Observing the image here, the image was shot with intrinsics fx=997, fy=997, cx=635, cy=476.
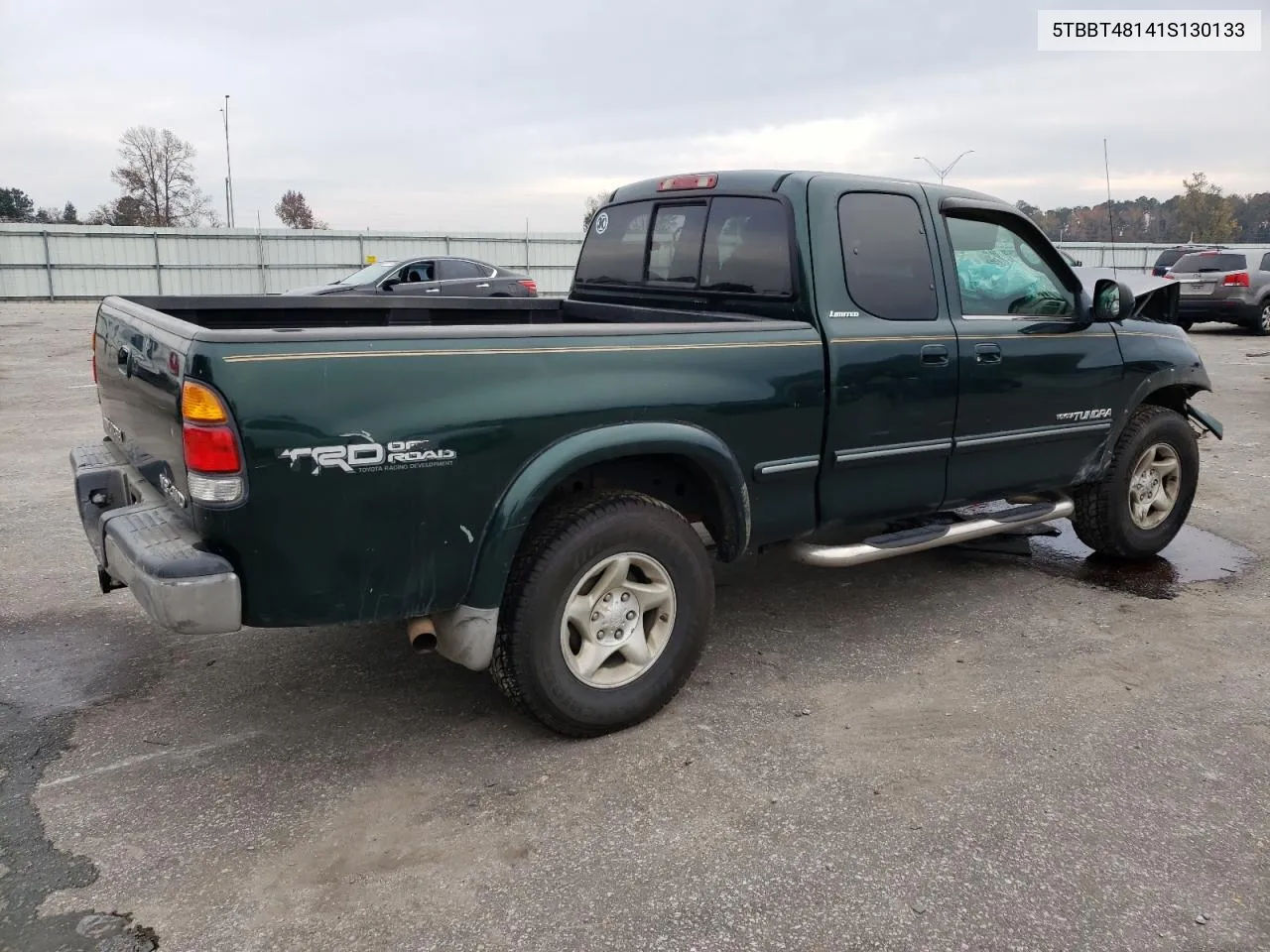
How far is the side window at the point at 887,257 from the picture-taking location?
162 inches

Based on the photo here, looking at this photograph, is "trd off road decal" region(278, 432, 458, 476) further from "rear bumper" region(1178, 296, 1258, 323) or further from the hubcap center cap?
"rear bumper" region(1178, 296, 1258, 323)

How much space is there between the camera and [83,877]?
2703mm

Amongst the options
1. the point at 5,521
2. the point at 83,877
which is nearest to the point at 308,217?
the point at 5,521

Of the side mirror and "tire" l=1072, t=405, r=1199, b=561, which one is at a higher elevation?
the side mirror

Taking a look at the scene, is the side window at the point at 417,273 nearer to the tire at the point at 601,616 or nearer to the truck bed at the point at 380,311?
the truck bed at the point at 380,311

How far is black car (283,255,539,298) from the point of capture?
49.7 ft

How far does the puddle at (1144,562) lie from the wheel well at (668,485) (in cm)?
251

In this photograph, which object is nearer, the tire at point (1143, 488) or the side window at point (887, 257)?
the side window at point (887, 257)

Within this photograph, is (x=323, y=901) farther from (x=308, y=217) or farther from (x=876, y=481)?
(x=308, y=217)

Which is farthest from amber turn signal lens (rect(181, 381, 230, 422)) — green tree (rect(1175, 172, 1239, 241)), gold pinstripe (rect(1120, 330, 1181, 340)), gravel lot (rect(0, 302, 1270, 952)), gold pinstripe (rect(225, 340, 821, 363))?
green tree (rect(1175, 172, 1239, 241))

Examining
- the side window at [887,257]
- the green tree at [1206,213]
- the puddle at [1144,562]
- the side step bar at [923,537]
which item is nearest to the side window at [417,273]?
the puddle at [1144,562]

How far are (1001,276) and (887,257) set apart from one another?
0.81 m

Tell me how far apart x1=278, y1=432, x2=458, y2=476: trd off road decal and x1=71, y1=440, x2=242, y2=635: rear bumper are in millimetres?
376

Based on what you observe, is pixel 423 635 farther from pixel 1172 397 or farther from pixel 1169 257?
pixel 1169 257
